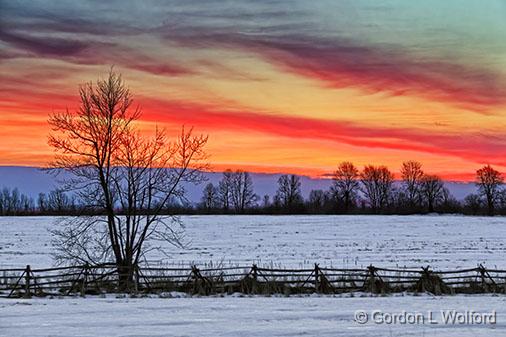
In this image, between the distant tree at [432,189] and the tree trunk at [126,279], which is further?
the distant tree at [432,189]

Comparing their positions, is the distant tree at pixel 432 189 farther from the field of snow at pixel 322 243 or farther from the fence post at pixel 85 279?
the fence post at pixel 85 279

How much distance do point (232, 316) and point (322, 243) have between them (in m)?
33.6

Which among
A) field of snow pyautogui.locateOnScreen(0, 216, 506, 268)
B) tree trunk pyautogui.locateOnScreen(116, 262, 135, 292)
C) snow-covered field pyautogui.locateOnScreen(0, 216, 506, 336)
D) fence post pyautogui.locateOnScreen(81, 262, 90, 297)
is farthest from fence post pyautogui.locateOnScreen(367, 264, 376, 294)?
fence post pyautogui.locateOnScreen(81, 262, 90, 297)

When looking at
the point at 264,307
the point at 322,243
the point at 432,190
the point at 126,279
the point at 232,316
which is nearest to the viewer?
the point at 232,316

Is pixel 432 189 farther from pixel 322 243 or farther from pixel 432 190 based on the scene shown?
pixel 322 243

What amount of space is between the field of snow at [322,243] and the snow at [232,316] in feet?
40.8

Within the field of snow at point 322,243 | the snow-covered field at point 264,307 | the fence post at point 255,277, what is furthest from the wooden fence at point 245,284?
the field of snow at point 322,243

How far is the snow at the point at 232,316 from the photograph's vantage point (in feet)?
51.1

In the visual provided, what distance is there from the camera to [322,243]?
5128cm

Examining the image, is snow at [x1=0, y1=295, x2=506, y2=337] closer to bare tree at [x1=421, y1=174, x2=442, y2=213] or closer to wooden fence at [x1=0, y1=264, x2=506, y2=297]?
wooden fence at [x1=0, y1=264, x2=506, y2=297]

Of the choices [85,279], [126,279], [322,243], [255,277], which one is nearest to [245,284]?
[255,277]

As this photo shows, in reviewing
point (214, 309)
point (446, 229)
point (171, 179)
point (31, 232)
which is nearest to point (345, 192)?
point (446, 229)

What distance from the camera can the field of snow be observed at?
38.5 metres

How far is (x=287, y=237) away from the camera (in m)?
57.5
